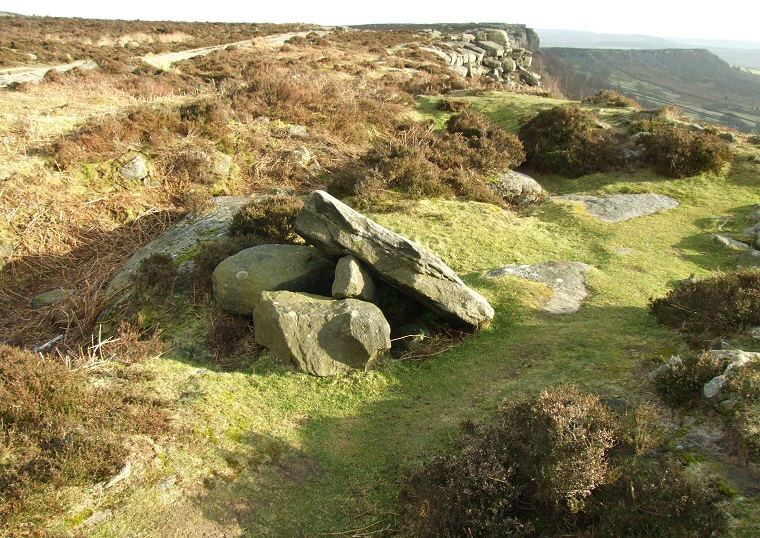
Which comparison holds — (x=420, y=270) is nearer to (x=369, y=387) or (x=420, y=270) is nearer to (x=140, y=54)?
(x=369, y=387)

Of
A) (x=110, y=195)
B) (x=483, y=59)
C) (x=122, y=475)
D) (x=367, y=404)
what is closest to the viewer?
(x=122, y=475)

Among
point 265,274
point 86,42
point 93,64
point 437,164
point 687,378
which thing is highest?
point 86,42

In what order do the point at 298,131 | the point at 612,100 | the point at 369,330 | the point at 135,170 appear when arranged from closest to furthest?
Result: the point at 369,330 → the point at 135,170 → the point at 298,131 → the point at 612,100

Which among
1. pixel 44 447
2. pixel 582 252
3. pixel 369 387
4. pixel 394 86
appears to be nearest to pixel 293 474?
pixel 369 387

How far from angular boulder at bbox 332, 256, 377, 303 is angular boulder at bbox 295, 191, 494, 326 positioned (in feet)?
0.51

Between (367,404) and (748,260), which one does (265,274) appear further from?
(748,260)

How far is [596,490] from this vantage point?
4059 mm

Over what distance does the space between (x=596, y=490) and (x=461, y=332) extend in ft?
13.0

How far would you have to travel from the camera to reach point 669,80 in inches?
4951

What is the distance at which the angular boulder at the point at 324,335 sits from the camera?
707 centimetres

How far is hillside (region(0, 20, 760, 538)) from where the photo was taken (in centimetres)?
440

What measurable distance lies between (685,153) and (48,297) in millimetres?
17767

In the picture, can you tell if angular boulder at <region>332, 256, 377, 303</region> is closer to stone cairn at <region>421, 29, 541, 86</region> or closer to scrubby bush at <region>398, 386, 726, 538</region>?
scrubby bush at <region>398, 386, 726, 538</region>

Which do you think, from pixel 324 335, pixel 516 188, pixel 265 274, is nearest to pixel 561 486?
pixel 324 335
